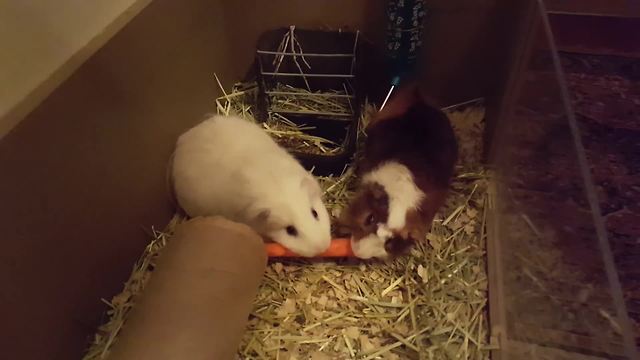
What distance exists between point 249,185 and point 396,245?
0.44 m

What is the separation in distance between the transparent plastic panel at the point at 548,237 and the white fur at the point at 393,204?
29cm

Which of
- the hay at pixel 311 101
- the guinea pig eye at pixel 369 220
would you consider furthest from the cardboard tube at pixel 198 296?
the hay at pixel 311 101

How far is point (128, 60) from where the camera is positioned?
1.50 meters

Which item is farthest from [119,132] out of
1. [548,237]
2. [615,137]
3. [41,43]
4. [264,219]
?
[615,137]

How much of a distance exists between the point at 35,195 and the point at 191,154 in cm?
49

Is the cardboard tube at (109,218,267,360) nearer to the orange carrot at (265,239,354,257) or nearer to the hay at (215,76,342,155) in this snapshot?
the orange carrot at (265,239,354,257)

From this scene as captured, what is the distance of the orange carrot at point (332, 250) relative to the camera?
5.10ft

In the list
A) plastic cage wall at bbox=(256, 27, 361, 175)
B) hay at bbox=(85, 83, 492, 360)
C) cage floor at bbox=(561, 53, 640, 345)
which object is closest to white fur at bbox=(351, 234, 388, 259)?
hay at bbox=(85, 83, 492, 360)

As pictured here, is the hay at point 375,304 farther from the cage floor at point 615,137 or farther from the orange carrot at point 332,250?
the cage floor at point 615,137

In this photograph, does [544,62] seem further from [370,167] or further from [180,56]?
[180,56]

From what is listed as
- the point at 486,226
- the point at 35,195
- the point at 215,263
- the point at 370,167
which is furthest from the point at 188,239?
the point at 486,226

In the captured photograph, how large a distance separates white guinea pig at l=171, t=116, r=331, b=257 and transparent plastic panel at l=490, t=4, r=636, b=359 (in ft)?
1.71

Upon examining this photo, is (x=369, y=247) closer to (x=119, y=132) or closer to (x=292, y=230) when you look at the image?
(x=292, y=230)

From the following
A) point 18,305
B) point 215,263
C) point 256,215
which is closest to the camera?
point 18,305
